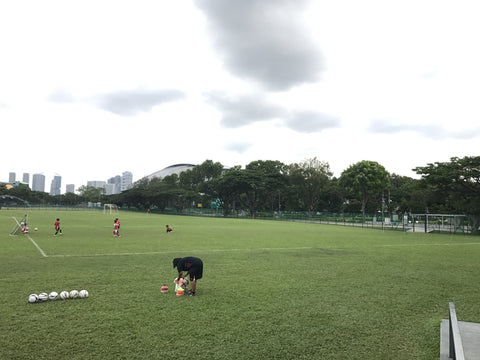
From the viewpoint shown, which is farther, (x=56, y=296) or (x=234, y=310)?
(x=56, y=296)

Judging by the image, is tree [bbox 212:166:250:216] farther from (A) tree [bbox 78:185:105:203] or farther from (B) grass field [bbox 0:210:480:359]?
(A) tree [bbox 78:185:105:203]

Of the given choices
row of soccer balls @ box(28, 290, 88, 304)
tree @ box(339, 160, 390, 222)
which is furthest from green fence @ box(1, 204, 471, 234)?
row of soccer balls @ box(28, 290, 88, 304)

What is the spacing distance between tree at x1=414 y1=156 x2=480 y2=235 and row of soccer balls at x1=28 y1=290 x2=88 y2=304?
3803cm

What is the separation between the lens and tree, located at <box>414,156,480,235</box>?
3544cm

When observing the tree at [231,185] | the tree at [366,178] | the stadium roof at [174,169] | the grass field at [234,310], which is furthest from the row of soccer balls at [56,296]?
the stadium roof at [174,169]

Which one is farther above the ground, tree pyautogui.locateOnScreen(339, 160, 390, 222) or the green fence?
tree pyautogui.locateOnScreen(339, 160, 390, 222)

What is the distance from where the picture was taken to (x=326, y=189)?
8644 cm

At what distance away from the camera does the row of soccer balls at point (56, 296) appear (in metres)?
7.89

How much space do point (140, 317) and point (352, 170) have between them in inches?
A: 2550

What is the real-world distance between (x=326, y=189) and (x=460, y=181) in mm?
50049

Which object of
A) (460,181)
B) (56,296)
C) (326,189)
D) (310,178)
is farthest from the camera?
(326,189)

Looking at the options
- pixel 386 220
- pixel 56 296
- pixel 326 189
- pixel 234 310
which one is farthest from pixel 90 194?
pixel 234 310

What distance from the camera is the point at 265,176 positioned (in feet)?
273

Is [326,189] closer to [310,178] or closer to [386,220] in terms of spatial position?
[310,178]
